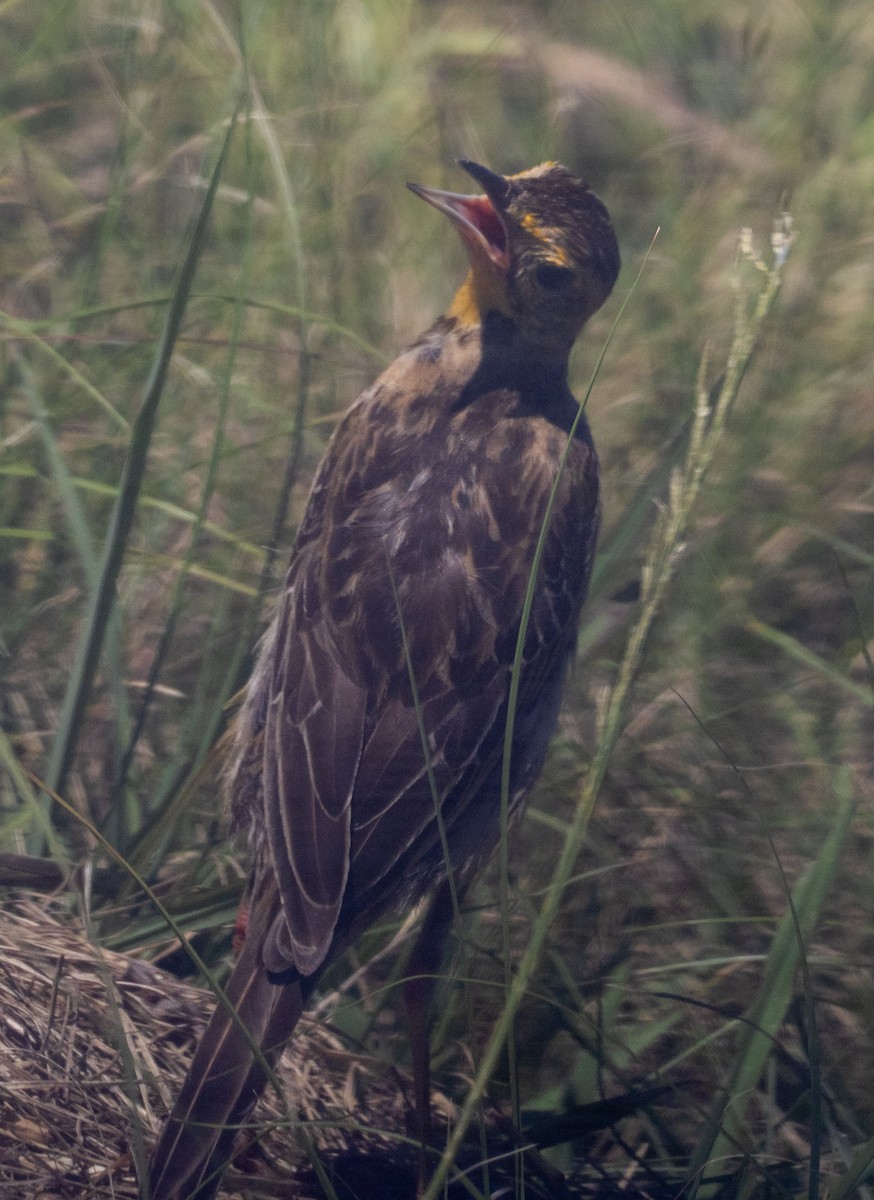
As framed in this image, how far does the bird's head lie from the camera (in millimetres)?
3287

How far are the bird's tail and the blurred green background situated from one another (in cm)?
53

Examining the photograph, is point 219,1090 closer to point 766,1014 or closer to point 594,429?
point 766,1014

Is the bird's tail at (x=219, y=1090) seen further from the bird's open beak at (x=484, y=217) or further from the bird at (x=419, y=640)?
the bird's open beak at (x=484, y=217)

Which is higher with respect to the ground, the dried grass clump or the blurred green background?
the blurred green background

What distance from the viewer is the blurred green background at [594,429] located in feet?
10.0

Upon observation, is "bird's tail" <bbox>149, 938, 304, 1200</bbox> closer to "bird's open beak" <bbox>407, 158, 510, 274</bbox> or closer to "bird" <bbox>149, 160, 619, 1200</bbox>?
"bird" <bbox>149, 160, 619, 1200</bbox>

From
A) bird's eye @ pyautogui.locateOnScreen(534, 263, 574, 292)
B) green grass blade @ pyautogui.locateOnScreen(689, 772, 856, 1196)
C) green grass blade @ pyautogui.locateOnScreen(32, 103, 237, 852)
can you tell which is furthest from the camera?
bird's eye @ pyautogui.locateOnScreen(534, 263, 574, 292)

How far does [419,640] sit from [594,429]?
6.29 feet

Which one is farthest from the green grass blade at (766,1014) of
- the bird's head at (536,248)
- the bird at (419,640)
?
Answer: the bird's head at (536,248)

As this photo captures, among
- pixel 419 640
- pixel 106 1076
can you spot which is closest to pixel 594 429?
pixel 419 640

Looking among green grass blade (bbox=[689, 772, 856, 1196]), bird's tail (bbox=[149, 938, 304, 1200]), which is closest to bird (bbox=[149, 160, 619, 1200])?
bird's tail (bbox=[149, 938, 304, 1200])

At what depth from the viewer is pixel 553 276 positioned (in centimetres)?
338

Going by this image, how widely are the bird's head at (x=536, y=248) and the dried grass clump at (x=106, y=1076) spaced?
1760 millimetres

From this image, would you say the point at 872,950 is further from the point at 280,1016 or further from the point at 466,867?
the point at 280,1016
